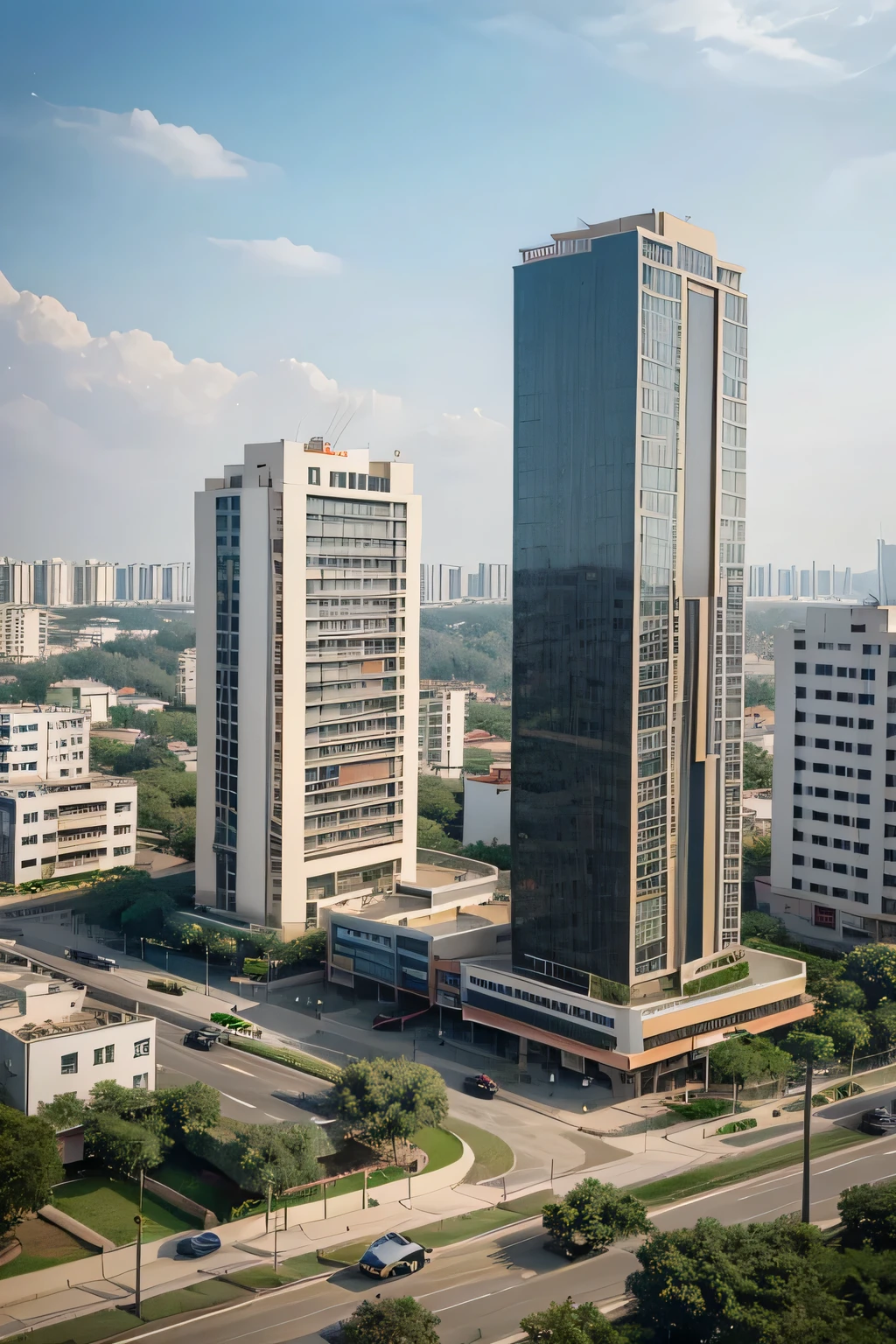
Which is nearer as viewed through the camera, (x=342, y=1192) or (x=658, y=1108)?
(x=342, y=1192)

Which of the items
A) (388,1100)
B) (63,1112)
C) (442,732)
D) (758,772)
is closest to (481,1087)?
(388,1100)

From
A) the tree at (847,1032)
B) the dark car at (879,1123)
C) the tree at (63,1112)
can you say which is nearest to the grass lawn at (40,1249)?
the tree at (63,1112)

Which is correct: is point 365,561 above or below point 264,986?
above

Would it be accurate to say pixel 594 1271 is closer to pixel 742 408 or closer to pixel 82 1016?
pixel 82 1016

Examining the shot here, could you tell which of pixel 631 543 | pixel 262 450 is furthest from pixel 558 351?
pixel 262 450

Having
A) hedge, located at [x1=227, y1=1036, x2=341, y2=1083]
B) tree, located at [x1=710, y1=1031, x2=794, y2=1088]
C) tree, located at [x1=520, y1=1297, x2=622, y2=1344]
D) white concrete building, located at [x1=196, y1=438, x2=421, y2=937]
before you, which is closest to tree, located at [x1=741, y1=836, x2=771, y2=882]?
white concrete building, located at [x1=196, y1=438, x2=421, y2=937]

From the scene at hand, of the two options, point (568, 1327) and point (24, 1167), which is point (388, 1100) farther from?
point (568, 1327)

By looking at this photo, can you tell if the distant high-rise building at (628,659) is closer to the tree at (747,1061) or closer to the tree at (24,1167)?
the tree at (747,1061)
